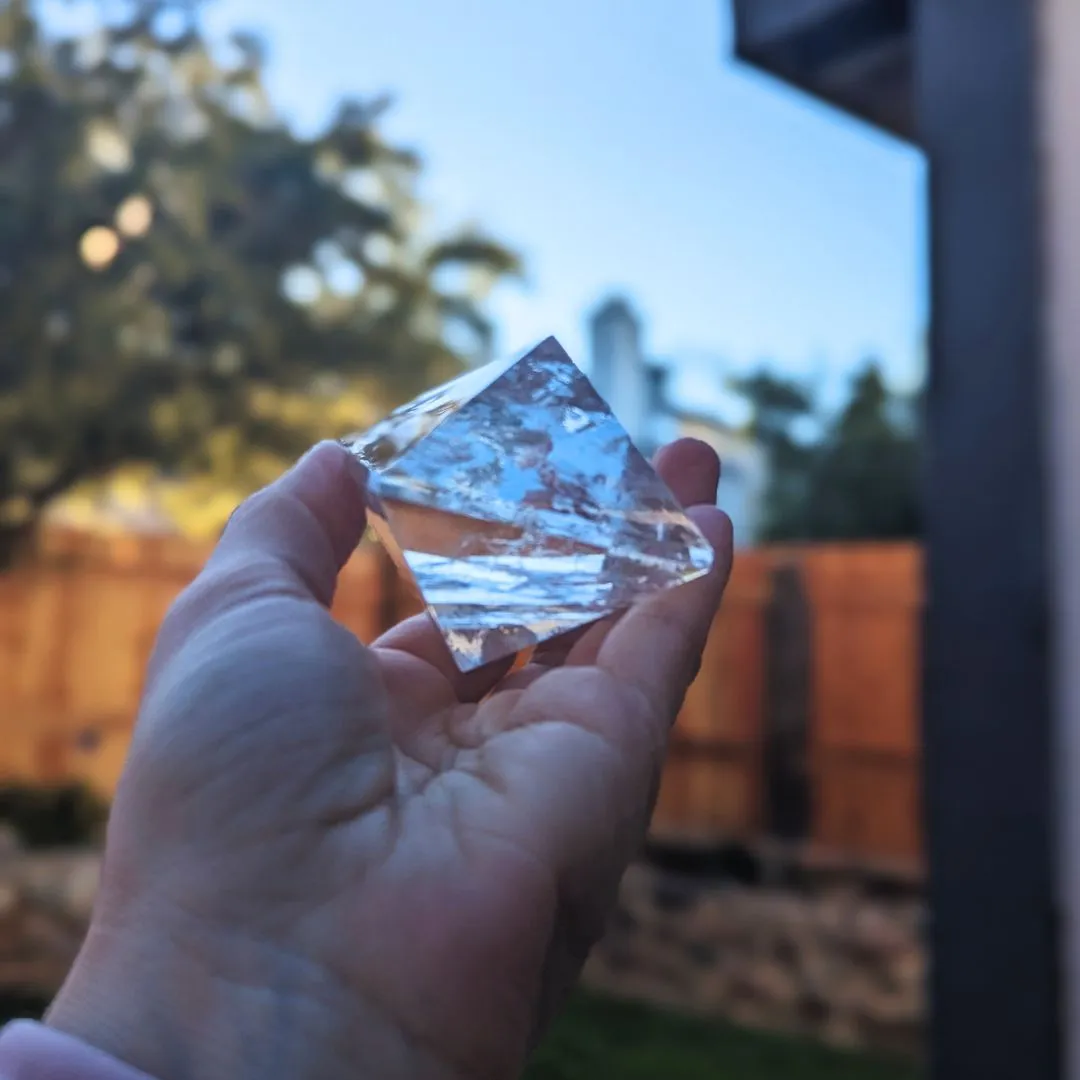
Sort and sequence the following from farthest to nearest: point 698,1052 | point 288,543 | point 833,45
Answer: point 698,1052 → point 833,45 → point 288,543

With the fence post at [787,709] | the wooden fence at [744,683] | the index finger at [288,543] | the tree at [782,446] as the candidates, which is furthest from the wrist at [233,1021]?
the tree at [782,446]

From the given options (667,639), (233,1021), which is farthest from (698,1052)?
(233,1021)

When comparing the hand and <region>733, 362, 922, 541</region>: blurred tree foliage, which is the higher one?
the hand

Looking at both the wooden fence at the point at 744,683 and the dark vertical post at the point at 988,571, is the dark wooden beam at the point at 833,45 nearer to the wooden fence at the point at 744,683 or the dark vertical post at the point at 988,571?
the dark vertical post at the point at 988,571

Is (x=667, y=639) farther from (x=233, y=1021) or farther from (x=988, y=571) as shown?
(x=988, y=571)

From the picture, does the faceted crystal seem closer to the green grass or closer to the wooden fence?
the green grass

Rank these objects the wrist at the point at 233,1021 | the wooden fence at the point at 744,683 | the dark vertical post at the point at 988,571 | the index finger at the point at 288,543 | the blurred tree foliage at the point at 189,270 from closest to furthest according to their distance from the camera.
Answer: the wrist at the point at 233,1021 → the index finger at the point at 288,543 → the dark vertical post at the point at 988,571 → the blurred tree foliage at the point at 189,270 → the wooden fence at the point at 744,683

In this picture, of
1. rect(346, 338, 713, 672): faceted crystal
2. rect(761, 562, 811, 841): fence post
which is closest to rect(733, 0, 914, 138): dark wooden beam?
rect(346, 338, 713, 672): faceted crystal
